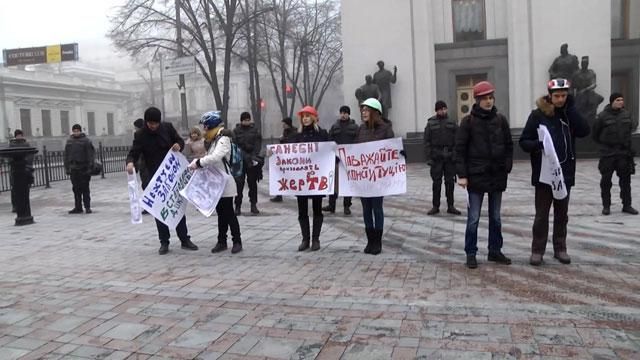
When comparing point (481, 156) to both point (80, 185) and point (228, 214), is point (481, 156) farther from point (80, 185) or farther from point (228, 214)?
point (80, 185)

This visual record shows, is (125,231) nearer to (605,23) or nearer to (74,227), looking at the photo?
(74,227)

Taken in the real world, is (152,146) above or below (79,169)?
above

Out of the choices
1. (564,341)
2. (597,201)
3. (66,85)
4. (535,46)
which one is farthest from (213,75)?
(66,85)

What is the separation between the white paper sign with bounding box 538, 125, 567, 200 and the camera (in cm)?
579

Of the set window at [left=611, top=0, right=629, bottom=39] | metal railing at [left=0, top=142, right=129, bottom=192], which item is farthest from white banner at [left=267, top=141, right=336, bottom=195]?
window at [left=611, top=0, right=629, bottom=39]

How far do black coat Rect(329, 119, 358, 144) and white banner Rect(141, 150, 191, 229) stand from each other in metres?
3.03

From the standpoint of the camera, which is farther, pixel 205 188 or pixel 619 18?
pixel 619 18

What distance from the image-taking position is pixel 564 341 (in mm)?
3943

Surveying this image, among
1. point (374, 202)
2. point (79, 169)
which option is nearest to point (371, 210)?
point (374, 202)

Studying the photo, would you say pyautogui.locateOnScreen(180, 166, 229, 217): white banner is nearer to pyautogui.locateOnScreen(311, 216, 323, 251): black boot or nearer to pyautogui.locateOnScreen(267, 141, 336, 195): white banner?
pyautogui.locateOnScreen(267, 141, 336, 195): white banner

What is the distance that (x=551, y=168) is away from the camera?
582 centimetres

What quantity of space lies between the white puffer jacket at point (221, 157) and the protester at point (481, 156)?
2.88 m

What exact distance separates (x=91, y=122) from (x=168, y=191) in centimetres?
8039

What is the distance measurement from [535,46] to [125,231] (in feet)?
55.9
